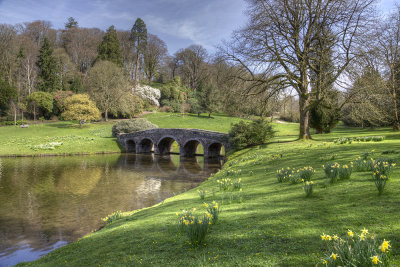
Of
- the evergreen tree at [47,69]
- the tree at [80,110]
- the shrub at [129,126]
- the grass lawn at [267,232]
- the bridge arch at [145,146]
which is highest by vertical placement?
the evergreen tree at [47,69]

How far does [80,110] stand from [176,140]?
19.5 meters

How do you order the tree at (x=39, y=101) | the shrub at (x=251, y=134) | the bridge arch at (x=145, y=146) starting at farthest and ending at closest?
the tree at (x=39, y=101), the bridge arch at (x=145, y=146), the shrub at (x=251, y=134)

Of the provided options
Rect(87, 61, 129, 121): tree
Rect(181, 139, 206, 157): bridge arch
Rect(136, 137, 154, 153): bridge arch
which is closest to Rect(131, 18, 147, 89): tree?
Rect(87, 61, 129, 121): tree

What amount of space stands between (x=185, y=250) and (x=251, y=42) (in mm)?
15812

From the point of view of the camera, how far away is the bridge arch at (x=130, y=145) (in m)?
40.8

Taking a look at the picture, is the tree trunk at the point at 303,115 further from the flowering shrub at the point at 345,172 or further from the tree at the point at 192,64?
the tree at the point at 192,64

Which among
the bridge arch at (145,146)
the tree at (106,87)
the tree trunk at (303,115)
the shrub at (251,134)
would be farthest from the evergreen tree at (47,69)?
the tree trunk at (303,115)

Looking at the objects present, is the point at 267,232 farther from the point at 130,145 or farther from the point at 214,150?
the point at 130,145

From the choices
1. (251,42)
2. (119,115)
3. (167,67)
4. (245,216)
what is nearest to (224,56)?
(251,42)

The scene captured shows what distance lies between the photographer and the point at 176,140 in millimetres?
36062

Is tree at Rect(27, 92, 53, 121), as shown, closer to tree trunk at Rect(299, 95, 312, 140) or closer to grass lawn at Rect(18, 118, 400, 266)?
tree trunk at Rect(299, 95, 312, 140)

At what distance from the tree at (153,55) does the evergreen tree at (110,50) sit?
1115 centimetres

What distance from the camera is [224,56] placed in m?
18.1

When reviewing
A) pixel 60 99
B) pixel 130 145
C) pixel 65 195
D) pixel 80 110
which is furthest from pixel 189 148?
pixel 60 99
